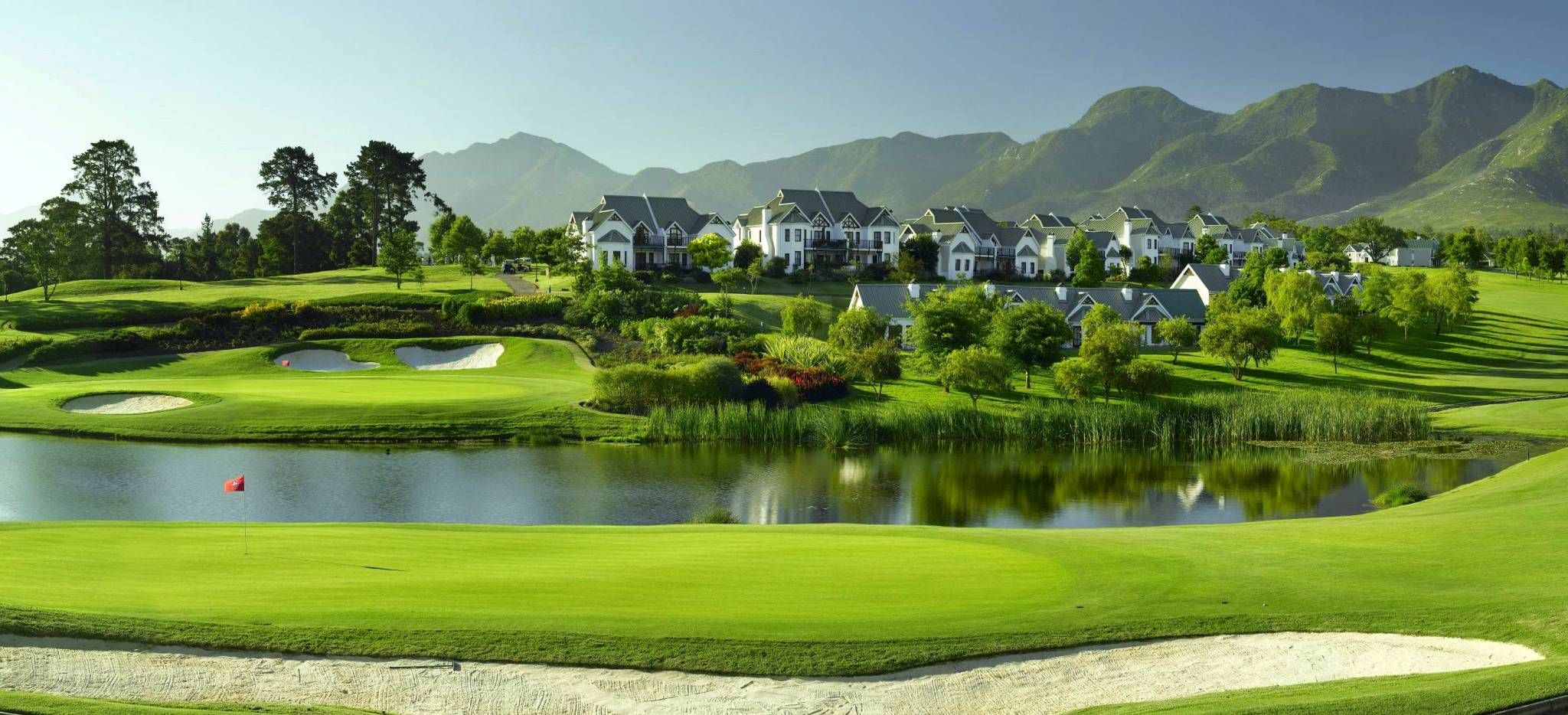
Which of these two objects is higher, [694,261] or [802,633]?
[694,261]

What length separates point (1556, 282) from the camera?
370ft

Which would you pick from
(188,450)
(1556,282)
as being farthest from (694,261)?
(1556,282)

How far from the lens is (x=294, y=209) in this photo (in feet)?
360

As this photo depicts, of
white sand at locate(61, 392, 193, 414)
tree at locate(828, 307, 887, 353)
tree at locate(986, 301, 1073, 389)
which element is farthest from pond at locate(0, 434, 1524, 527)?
tree at locate(828, 307, 887, 353)

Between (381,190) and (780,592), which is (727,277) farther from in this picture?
(780,592)

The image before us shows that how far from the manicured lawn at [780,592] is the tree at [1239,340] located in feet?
134

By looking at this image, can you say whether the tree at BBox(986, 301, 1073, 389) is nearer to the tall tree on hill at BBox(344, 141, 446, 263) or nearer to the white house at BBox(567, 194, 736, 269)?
the white house at BBox(567, 194, 736, 269)

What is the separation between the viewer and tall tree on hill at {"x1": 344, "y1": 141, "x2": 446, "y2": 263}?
104375 millimetres

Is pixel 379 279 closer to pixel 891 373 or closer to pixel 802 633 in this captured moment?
pixel 891 373

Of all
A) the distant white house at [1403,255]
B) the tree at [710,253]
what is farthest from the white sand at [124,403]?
the distant white house at [1403,255]

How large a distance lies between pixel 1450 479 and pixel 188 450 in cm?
4393

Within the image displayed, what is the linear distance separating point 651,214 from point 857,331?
1779 inches

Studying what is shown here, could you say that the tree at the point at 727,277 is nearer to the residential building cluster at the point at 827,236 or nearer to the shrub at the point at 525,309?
the shrub at the point at 525,309

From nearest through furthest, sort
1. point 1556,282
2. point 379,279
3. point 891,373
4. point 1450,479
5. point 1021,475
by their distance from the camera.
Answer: point 1450,479 < point 1021,475 < point 891,373 < point 379,279 < point 1556,282
